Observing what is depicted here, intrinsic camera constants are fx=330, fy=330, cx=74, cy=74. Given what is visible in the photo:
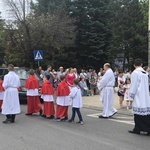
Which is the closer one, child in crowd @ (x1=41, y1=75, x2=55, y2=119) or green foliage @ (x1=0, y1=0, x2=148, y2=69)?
child in crowd @ (x1=41, y1=75, x2=55, y2=119)

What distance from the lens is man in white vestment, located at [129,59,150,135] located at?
27.2 feet

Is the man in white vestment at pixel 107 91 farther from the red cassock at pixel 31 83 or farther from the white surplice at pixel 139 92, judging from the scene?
the white surplice at pixel 139 92

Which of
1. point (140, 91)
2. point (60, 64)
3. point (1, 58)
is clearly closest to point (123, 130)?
point (140, 91)

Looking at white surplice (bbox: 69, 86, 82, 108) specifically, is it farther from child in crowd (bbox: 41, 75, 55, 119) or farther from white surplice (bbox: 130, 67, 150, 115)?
white surplice (bbox: 130, 67, 150, 115)

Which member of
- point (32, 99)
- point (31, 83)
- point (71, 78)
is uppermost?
point (71, 78)

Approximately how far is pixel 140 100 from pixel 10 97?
428 cm

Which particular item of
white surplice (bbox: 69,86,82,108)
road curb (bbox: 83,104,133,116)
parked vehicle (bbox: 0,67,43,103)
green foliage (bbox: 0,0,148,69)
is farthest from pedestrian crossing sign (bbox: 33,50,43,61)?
green foliage (bbox: 0,0,148,69)

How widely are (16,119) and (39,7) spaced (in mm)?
28229

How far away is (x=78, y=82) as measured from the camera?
1034 centimetres

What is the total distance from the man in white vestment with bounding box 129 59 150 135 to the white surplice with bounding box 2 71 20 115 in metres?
3.93

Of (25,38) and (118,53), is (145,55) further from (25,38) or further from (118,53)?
(25,38)

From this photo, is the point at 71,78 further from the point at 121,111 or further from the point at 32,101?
the point at 32,101

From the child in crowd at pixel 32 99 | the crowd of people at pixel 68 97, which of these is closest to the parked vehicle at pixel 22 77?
the crowd of people at pixel 68 97

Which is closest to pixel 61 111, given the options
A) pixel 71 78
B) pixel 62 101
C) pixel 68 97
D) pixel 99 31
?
pixel 62 101
